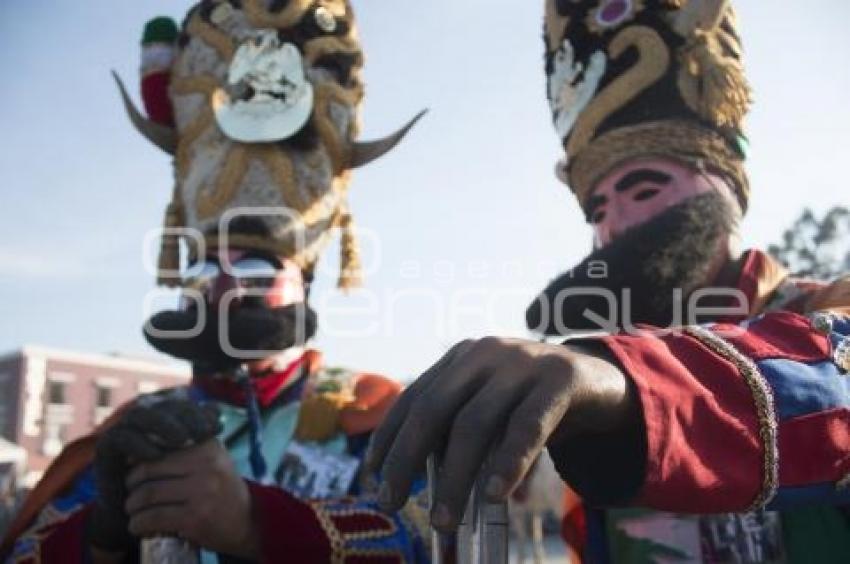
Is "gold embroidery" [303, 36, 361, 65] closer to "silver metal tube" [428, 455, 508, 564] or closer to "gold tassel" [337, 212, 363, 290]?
"gold tassel" [337, 212, 363, 290]

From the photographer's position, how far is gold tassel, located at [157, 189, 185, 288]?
296 cm

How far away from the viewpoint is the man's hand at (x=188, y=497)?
1.51 m

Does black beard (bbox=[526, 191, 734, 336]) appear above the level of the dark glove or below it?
above

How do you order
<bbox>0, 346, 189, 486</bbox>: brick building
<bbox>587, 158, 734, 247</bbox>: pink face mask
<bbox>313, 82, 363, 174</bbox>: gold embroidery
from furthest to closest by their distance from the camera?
<bbox>0, 346, 189, 486</bbox>: brick building < <bbox>313, 82, 363, 174</bbox>: gold embroidery < <bbox>587, 158, 734, 247</bbox>: pink face mask

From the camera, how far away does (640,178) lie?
2.33 m

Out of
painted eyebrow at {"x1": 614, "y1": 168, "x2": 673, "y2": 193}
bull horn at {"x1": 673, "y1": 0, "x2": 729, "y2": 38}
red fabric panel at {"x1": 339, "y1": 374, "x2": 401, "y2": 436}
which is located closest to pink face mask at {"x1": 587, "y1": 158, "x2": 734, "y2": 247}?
painted eyebrow at {"x1": 614, "y1": 168, "x2": 673, "y2": 193}

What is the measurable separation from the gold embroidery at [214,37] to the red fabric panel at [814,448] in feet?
8.24

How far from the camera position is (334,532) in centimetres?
197

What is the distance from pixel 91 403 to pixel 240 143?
2453 centimetres

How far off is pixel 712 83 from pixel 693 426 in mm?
1840

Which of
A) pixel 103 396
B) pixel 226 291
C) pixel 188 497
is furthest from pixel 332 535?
pixel 103 396

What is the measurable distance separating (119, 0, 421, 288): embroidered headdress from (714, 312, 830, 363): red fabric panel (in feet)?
6.12

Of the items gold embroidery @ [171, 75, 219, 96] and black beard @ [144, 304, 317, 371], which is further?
gold embroidery @ [171, 75, 219, 96]

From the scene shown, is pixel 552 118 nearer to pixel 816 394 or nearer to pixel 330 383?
Result: pixel 330 383
